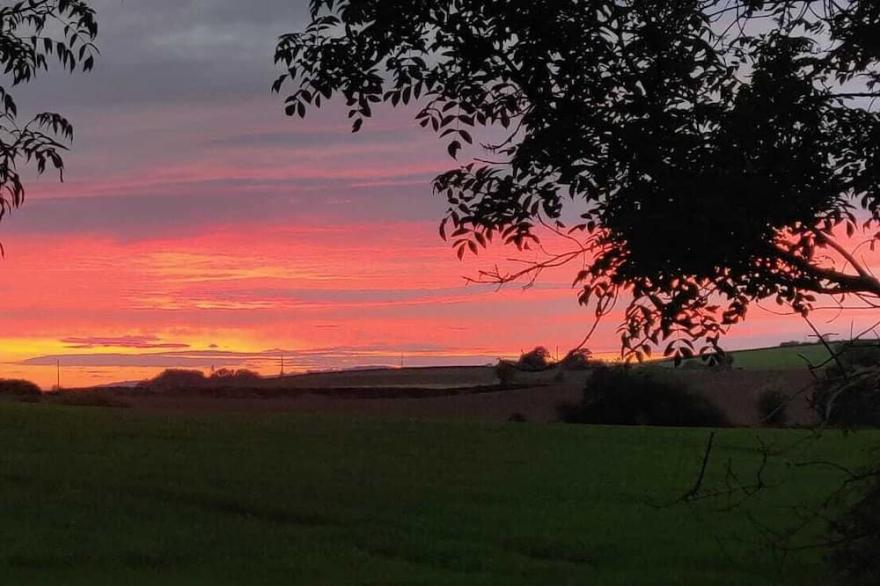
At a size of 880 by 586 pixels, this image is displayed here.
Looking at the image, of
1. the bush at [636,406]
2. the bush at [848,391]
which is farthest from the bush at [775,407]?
the bush at [636,406]

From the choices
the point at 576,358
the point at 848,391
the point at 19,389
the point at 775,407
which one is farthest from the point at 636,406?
the point at 576,358

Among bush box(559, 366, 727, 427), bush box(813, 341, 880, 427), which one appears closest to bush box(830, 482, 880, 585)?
bush box(813, 341, 880, 427)

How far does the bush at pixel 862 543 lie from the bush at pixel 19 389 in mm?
42724

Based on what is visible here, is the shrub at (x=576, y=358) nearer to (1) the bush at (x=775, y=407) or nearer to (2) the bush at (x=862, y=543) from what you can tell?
(1) the bush at (x=775, y=407)

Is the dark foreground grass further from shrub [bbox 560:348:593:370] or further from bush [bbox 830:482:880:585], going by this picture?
shrub [bbox 560:348:593:370]

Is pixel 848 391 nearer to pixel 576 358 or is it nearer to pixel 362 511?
pixel 576 358

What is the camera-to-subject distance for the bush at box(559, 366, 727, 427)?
4538 cm

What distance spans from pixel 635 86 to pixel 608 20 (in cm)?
62

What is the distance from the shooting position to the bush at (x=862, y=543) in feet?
31.0

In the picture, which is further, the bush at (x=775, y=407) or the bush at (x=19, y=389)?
the bush at (x=19, y=389)

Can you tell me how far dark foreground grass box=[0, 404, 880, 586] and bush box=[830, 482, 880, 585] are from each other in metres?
2.05

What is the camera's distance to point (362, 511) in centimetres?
1568

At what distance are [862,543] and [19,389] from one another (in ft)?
147

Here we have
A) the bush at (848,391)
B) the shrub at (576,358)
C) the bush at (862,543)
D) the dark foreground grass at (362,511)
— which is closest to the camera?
the shrub at (576,358)
